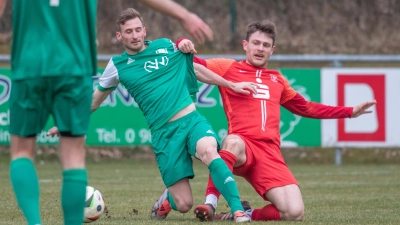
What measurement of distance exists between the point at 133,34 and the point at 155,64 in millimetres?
306

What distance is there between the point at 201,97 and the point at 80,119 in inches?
314

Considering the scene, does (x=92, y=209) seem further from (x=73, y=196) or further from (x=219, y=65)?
(x=219, y=65)

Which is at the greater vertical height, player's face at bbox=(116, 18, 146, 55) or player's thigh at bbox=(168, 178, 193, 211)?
player's face at bbox=(116, 18, 146, 55)

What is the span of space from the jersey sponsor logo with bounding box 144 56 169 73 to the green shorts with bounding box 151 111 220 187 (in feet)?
1.52

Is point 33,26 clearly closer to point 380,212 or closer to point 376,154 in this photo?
point 380,212

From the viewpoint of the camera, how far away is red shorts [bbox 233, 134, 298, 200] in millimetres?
6508

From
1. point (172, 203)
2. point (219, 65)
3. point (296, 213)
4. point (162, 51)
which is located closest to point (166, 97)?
point (162, 51)

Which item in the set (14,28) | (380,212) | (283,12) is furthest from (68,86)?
(283,12)

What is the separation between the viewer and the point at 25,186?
4.56m

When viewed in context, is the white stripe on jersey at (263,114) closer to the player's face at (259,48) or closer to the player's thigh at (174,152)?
the player's face at (259,48)

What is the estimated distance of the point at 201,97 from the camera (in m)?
12.4

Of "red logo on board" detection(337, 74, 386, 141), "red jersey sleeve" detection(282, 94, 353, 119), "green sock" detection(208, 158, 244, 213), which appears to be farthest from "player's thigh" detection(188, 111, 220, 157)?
"red logo on board" detection(337, 74, 386, 141)

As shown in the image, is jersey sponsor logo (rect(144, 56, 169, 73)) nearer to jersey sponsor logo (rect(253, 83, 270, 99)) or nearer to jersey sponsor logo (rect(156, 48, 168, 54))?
jersey sponsor logo (rect(156, 48, 168, 54))

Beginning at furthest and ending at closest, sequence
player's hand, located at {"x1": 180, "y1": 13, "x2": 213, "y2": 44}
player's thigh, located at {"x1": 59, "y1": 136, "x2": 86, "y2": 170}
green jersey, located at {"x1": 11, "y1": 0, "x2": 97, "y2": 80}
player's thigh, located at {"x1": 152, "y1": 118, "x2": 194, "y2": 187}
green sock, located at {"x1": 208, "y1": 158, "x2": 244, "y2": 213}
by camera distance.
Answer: player's thigh, located at {"x1": 152, "y1": 118, "x2": 194, "y2": 187} < green sock, located at {"x1": 208, "y1": 158, "x2": 244, "y2": 213} < player's thigh, located at {"x1": 59, "y1": 136, "x2": 86, "y2": 170} < green jersey, located at {"x1": 11, "y1": 0, "x2": 97, "y2": 80} < player's hand, located at {"x1": 180, "y1": 13, "x2": 213, "y2": 44}
